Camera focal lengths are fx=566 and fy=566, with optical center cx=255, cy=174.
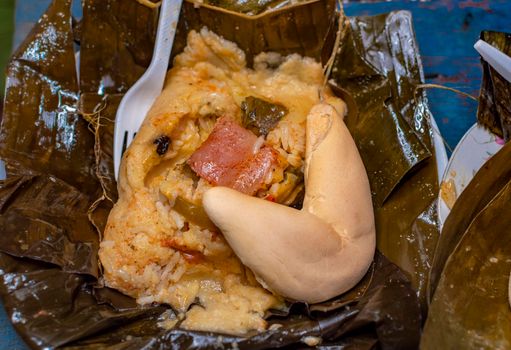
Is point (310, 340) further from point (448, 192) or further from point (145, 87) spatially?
point (145, 87)

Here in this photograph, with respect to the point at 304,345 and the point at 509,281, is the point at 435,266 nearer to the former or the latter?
the point at 509,281

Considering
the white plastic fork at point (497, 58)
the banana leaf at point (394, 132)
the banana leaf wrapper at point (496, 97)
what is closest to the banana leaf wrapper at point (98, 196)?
the banana leaf at point (394, 132)

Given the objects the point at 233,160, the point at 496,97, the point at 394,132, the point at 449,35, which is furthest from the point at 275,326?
the point at 449,35

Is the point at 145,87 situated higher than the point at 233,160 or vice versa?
the point at 145,87

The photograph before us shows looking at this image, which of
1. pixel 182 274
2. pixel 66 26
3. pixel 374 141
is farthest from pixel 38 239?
pixel 374 141

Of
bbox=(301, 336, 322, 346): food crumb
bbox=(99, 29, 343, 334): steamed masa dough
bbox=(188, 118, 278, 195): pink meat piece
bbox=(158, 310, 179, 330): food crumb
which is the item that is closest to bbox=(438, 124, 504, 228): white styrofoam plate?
bbox=(99, 29, 343, 334): steamed masa dough

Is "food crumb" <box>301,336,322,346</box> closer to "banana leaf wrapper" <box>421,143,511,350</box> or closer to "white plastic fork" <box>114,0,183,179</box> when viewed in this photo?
"banana leaf wrapper" <box>421,143,511,350</box>

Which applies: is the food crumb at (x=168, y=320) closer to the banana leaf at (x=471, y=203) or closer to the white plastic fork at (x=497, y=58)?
the banana leaf at (x=471, y=203)
